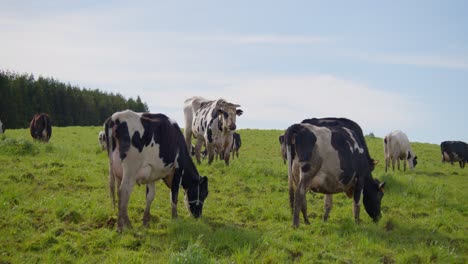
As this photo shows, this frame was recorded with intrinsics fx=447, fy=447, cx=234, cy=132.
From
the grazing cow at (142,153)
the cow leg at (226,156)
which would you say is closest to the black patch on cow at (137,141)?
the grazing cow at (142,153)

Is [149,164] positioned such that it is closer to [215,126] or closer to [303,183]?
[303,183]

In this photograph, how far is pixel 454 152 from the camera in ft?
121

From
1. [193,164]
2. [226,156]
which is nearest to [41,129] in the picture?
[226,156]

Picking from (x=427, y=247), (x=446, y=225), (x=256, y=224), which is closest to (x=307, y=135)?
(x=256, y=224)

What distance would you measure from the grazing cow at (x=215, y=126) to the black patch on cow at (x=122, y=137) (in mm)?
7660

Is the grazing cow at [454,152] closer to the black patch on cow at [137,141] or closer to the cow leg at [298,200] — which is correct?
the cow leg at [298,200]

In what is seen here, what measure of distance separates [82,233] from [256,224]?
12.3ft

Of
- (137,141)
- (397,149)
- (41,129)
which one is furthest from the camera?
(397,149)

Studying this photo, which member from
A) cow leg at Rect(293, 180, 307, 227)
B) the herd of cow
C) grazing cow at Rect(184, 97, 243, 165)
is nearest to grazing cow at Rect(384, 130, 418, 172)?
grazing cow at Rect(184, 97, 243, 165)

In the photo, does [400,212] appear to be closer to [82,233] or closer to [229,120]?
[229,120]

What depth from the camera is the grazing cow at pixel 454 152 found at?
3678 cm

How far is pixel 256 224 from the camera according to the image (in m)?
10.0

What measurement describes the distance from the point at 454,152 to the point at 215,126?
91.0 ft

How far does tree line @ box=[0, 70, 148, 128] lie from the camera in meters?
61.5
